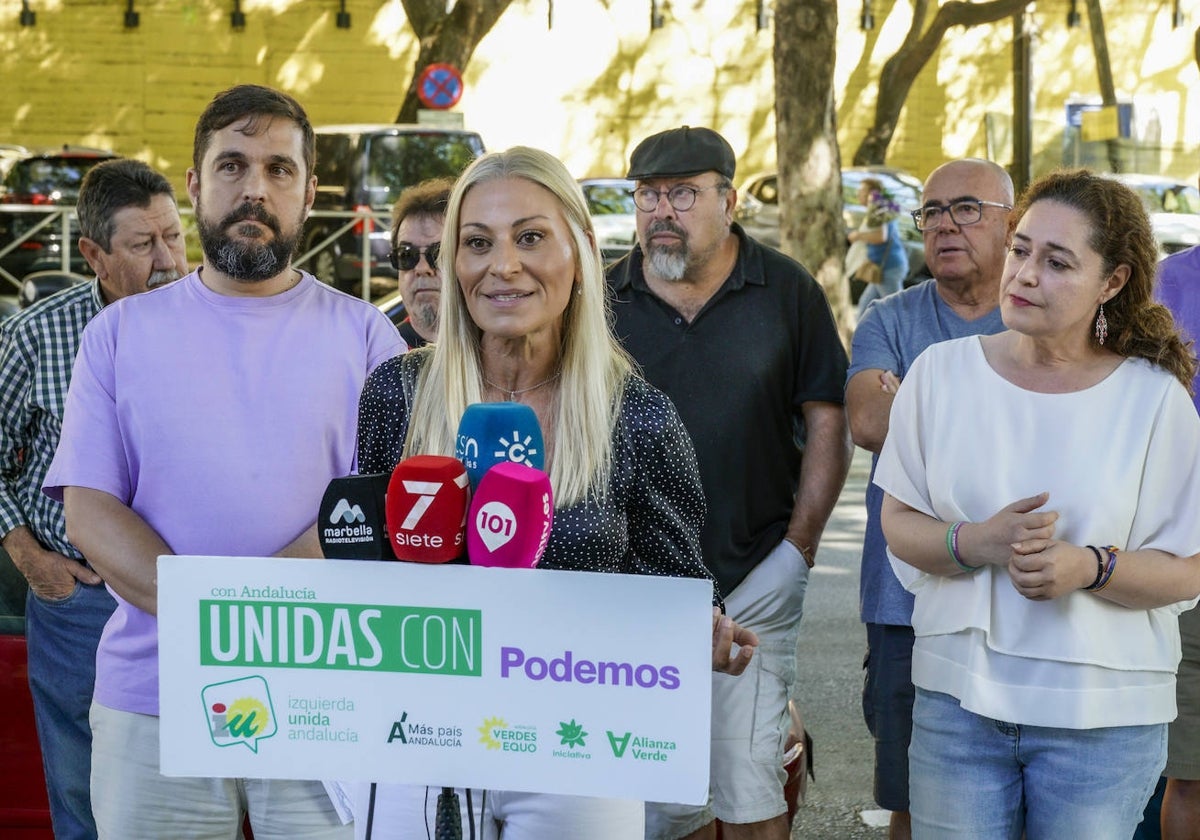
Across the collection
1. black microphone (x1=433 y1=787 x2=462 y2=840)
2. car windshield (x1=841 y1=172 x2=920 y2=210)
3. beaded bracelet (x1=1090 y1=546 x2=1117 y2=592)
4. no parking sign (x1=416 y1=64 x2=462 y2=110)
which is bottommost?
black microphone (x1=433 y1=787 x2=462 y2=840)

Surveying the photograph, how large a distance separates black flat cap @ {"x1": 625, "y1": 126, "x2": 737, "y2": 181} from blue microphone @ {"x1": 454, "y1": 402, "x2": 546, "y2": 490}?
229cm

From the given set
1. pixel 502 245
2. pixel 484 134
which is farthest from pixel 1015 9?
pixel 502 245

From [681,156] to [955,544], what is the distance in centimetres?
179

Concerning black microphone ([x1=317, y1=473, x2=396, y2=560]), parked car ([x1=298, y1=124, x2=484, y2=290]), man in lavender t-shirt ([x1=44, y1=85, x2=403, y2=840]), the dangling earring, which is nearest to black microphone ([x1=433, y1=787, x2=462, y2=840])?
black microphone ([x1=317, y1=473, x2=396, y2=560])

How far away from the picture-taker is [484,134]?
27.9 meters

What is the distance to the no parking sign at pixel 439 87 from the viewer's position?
1719 cm

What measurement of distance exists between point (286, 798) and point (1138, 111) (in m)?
28.1

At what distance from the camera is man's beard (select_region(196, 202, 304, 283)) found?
3109 mm

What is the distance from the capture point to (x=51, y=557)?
3.89 m

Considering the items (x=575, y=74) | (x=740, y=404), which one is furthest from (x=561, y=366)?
(x=575, y=74)

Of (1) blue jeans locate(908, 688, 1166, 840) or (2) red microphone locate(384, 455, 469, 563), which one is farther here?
(1) blue jeans locate(908, 688, 1166, 840)

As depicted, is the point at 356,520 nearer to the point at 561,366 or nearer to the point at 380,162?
the point at 561,366

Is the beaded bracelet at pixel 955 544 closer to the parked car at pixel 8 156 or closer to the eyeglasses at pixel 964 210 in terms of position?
the eyeglasses at pixel 964 210

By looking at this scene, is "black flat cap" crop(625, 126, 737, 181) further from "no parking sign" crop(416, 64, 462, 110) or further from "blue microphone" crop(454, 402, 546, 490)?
"no parking sign" crop(416, 64, 462, 110)
